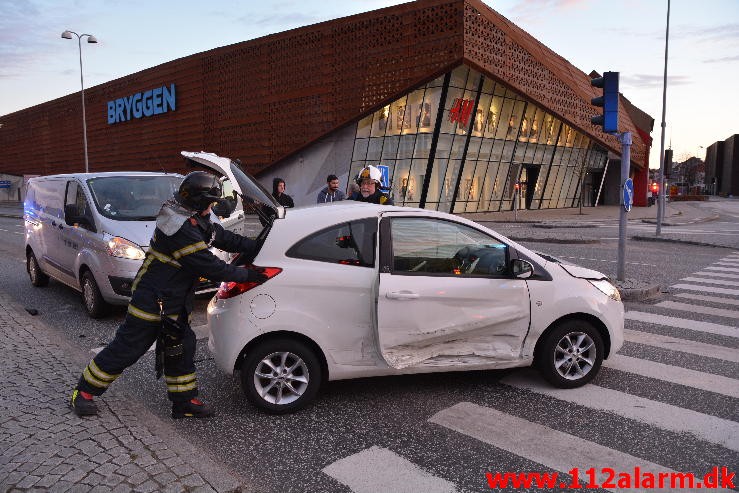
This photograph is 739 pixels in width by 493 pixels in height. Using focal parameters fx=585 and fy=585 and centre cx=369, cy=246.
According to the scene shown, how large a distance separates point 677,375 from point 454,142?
29.5 m

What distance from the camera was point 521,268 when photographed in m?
4.68

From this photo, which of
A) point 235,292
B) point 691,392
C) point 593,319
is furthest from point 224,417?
point 691,392

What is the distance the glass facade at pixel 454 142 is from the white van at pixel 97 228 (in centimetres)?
2344

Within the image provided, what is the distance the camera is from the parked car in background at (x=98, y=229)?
7027 mm

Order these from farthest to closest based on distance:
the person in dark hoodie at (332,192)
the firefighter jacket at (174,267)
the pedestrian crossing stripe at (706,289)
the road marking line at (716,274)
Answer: the road marking line at (716,274), the person in dark hoodie at (332,192), the pedestrian crossing stripe at (706,289), the firefighter jacket at (174,267)

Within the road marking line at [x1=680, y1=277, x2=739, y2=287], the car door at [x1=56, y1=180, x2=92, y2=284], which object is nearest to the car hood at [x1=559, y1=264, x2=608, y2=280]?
the car door at [x1=56, y1=180, x2=92, y2=284]

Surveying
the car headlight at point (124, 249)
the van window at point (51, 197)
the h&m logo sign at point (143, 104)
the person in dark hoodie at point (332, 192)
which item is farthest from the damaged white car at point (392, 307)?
the h&m logo sign at point (143, 104)

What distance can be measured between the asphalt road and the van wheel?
108 centimetres

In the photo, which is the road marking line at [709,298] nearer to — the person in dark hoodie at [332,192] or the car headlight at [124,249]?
the person in dark hoodie at [332,192]

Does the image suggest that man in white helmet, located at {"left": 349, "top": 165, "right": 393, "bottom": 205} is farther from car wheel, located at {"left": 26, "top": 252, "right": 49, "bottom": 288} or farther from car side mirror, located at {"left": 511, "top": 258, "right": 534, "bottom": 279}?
car wheel, located at {"left": 26, "top": 252, "right": 49, "bottom": 288}

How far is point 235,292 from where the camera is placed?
14.0 feet

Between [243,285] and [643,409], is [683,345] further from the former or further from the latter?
[243,285]

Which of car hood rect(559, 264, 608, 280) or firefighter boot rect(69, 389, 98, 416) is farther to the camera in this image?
car hood rect(559, 264, 608, 280)

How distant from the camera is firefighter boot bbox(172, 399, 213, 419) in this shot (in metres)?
4.26
